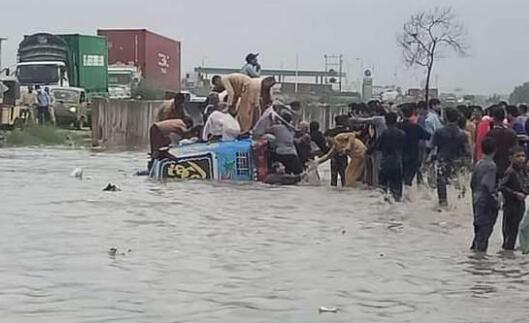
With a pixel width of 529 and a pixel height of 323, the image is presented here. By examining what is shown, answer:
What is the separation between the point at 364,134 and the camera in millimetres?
20672

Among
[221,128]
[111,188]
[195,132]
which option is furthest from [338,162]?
[111,188]

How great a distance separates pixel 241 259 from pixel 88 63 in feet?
116

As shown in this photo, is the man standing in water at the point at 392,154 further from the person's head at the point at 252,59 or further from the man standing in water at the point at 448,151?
the person's head at the point at 252,59

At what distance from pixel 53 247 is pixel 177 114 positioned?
32.7ft

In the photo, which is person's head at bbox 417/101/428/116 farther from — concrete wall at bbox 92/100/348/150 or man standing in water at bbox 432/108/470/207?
Result: concrete wall at bbox 92/100/348/150

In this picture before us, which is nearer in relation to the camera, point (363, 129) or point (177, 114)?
point (363, 129)

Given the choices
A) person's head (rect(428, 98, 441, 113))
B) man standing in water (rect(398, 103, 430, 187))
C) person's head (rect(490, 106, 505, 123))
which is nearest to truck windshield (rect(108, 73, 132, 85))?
person's head (rect(428, 98, 441, 113))

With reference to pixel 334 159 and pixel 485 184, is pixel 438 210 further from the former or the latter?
pixel 485 184

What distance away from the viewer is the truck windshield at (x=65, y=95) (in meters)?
41.8

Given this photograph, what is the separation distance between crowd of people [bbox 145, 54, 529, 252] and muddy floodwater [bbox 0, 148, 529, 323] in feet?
2.08

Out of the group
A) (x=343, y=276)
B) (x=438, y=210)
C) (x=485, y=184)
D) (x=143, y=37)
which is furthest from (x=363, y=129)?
(x=143, y=37)

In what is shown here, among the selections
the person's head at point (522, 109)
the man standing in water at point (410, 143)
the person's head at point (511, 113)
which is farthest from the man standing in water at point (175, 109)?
the person's head at point (522, 109)

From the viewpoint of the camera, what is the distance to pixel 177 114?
73.5ft

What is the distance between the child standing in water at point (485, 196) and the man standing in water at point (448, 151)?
4.72 metres
